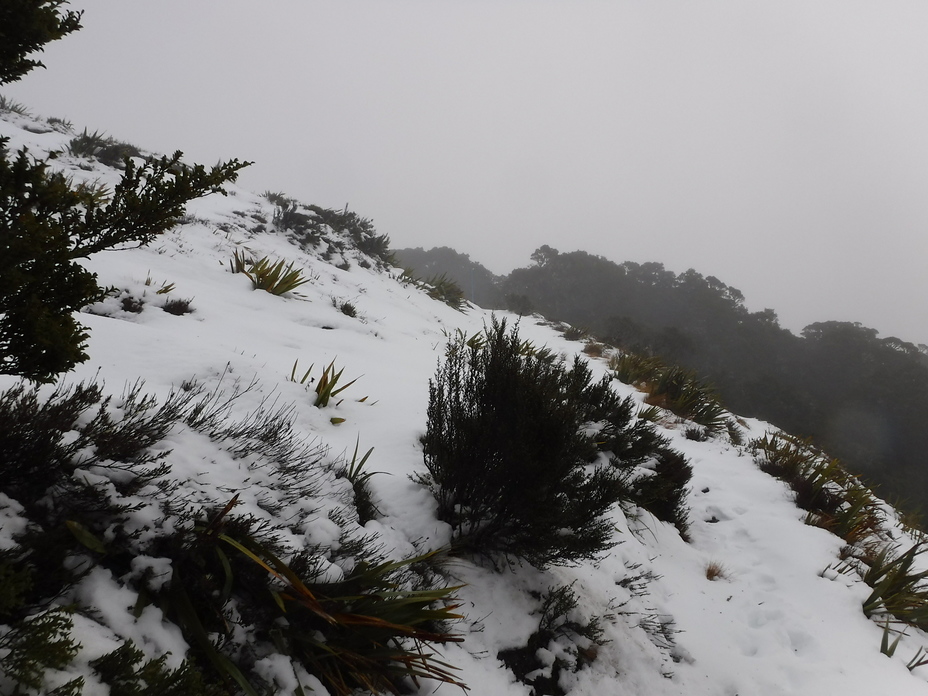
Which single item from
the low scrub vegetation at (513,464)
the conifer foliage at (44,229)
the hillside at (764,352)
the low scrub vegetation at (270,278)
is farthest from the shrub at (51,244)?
the hillside at (764,352)

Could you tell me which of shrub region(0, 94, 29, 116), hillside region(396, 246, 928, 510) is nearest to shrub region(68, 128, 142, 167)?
shrub region(0, 94, 29, 116)

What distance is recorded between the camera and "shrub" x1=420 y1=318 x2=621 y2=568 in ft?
8.24

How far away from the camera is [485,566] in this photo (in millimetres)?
2830

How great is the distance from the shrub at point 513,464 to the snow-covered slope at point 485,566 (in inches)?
11.2

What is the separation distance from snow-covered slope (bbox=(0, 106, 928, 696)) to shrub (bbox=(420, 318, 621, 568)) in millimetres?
284

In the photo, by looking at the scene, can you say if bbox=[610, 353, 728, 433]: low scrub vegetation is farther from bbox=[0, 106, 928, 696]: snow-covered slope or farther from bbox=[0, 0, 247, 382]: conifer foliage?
bbox=[0, 0, 247, 382]: conifer foliage

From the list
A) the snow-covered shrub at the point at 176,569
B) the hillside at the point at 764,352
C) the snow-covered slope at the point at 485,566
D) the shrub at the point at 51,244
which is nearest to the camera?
the shrub at the point at 51,244

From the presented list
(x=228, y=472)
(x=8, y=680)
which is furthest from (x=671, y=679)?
(x=8, y=680)

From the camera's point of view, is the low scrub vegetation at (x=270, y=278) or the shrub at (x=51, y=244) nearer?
the shrub at (x=51, y=244)

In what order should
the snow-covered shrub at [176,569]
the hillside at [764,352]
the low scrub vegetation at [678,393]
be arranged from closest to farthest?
1. the snow-covered shrub at [176,569]
2. the low scrub vegetation at [678,393]
3. the hillside at [764,352]

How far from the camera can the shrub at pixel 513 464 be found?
8.24 feet

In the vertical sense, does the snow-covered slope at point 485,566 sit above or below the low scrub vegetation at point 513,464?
below

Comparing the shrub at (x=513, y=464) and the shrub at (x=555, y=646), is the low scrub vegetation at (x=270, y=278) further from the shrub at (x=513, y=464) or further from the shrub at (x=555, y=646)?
the shrub at (x=555, y=646)

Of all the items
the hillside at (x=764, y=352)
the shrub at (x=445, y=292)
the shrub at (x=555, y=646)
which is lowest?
the shrub at (x=555, y=646)
